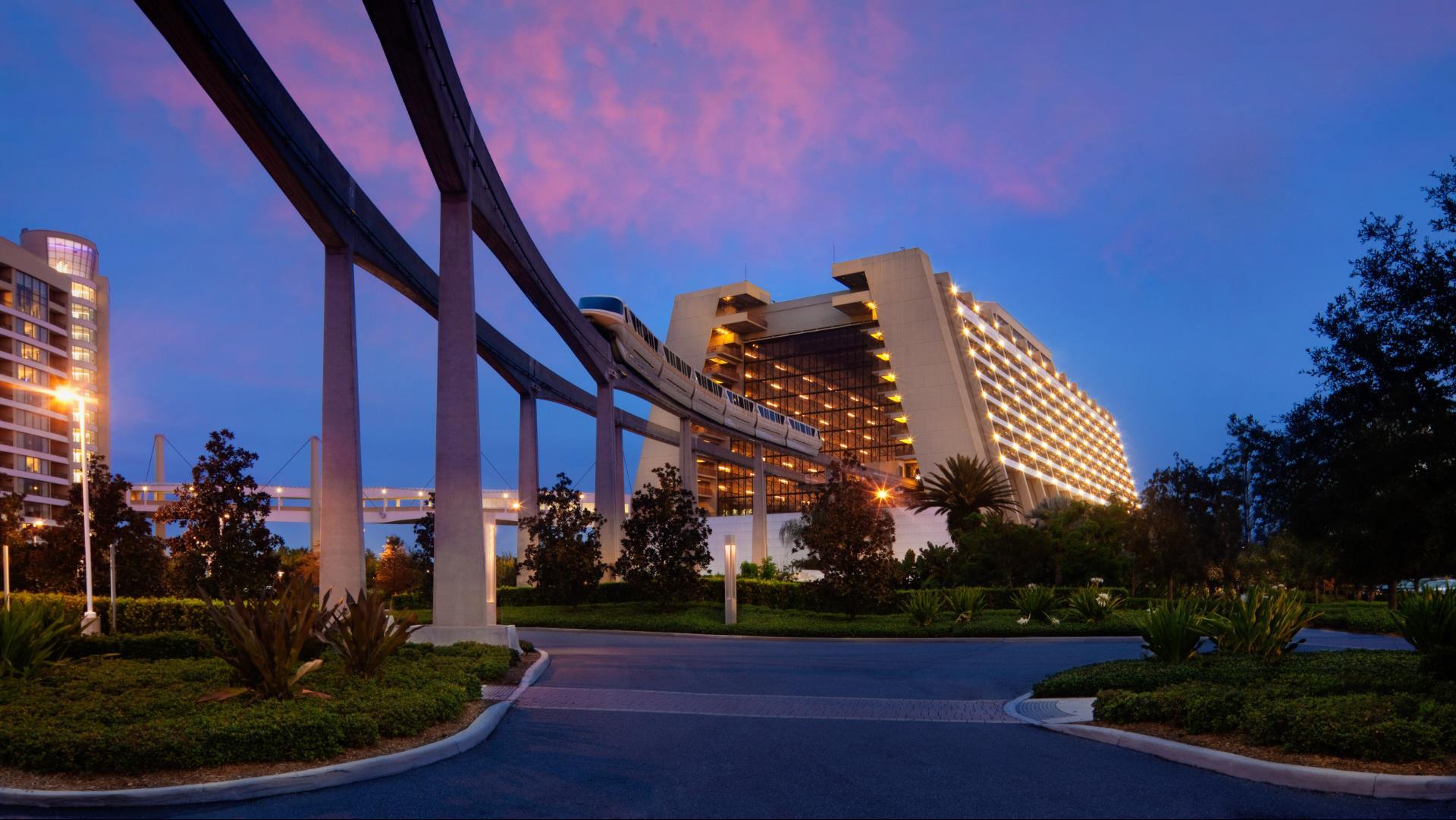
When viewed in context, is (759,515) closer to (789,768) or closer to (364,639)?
(364,639)

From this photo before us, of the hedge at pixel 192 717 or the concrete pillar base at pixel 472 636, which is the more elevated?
the hedge at pixel 192 717

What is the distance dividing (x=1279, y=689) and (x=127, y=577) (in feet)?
107

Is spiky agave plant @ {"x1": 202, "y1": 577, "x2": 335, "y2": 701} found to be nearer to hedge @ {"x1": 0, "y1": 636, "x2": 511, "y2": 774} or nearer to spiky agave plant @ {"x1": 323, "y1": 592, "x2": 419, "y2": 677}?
hedge @ {"x1": 0, "y1": 636, "x2": 511, "y2": 774}

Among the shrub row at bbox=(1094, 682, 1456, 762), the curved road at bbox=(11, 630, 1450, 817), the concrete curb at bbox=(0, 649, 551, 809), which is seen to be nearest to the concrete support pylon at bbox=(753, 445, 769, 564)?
the curved road at bbox=(11, 630, 1450, 817)

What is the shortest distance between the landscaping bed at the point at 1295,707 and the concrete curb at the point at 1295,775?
358mm

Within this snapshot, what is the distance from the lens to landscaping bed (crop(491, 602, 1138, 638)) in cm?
2902

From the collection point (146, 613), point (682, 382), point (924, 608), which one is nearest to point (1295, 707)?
point (924, 608)

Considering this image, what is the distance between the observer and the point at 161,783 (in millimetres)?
8492

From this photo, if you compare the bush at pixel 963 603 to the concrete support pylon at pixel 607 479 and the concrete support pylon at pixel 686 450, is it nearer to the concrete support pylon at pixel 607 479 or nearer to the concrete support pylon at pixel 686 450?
the concrete support pylon at pixel 607 479

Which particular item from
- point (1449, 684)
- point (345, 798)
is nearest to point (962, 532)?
point (1449, 684)

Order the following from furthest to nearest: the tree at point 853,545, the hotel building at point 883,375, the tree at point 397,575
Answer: the hotel building at point 883,375, the tree at point 397,575, the tree at point 853,545

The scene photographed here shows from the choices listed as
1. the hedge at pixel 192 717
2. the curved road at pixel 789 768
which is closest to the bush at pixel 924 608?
the curved road at pixel 789 768

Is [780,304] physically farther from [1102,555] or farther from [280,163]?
[280,163]

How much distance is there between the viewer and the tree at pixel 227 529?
28.6 m
